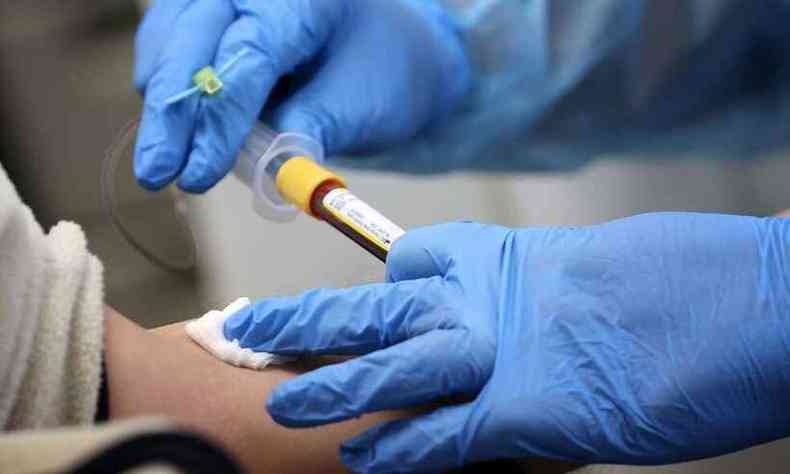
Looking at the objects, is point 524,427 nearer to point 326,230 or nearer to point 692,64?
point 326,230

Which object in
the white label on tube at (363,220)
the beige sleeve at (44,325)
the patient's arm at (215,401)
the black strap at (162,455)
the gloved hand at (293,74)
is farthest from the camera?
the gloved hand at (293,74)

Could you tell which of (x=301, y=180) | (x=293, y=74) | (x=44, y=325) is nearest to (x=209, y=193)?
(x=293, y=74)

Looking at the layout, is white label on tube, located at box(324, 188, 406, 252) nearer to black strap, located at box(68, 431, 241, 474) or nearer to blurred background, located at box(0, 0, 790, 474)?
blurred background, located at box(0, 0, 790, 474)

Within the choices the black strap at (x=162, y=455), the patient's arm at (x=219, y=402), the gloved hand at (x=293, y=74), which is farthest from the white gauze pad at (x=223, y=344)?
the black strap at (x=162, y=455)

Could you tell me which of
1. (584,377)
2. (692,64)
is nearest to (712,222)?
(584,377)

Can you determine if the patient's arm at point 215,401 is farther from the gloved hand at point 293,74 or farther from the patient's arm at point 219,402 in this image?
the gloved hand at point 293,74

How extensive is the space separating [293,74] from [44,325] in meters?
0.68

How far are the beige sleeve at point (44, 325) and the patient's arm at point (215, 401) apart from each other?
2.1 inches

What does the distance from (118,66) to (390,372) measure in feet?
3.92

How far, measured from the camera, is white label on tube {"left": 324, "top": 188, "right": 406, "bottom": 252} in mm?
947

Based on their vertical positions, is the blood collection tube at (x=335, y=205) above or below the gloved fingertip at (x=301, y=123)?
below

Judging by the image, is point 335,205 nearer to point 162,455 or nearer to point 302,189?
point 302,189

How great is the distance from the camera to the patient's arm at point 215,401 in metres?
0.82

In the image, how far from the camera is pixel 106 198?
1478 mm
